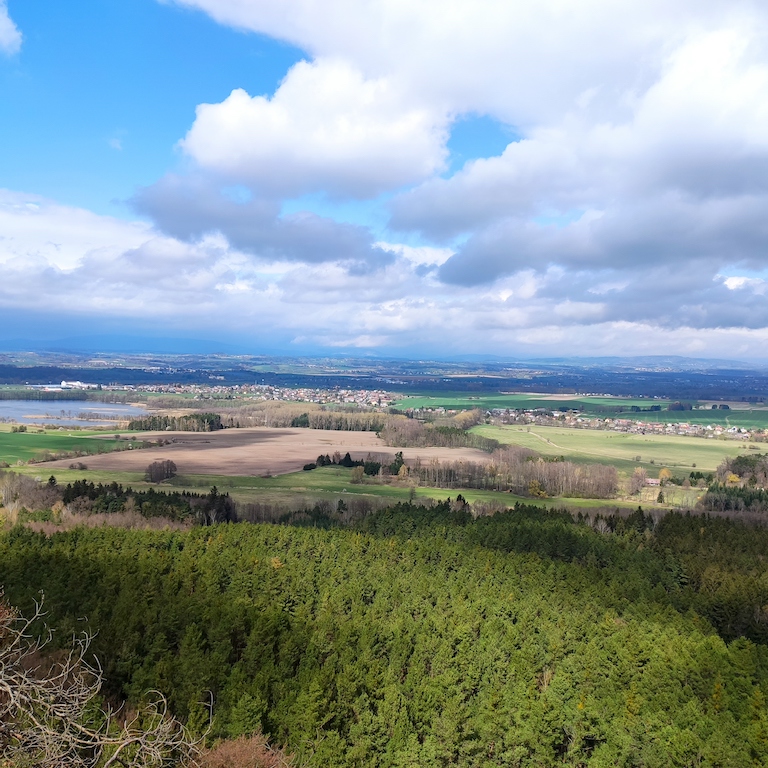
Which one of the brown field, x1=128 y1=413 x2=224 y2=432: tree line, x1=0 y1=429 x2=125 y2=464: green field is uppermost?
x1=128 y1=413 x2=224 y2=432: tree line

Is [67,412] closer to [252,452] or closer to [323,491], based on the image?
[252,452]

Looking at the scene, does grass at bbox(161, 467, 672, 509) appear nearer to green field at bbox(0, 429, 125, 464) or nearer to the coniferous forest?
the coniferous forest

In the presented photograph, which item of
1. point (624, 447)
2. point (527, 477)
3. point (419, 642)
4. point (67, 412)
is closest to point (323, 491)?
point (527, 477)

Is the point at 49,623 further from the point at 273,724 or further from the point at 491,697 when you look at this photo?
the point at 491,697

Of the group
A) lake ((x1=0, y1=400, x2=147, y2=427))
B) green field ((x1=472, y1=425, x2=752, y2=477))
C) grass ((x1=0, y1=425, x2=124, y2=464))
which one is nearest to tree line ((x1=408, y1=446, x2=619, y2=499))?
green field ((x1=472, y1=425, x2=752, y2=477))

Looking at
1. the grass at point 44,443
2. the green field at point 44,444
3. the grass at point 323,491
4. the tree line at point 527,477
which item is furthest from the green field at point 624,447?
the grass at point 44,443

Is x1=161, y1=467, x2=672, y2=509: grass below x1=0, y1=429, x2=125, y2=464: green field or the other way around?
below
